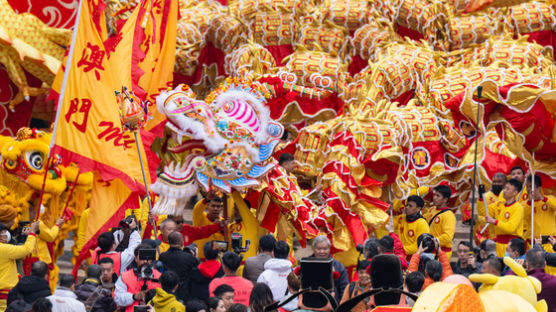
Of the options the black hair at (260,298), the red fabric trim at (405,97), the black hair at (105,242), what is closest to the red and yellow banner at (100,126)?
the black hair at (105,242)

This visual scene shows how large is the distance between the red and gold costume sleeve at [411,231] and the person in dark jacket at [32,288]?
11.8 feet

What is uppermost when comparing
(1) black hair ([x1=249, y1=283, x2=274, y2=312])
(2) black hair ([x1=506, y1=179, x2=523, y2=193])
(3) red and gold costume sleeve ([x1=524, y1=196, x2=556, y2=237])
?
(1) black hair ([x1=249, y1=283, x2=274, y2=312])

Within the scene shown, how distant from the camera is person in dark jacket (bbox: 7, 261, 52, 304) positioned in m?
7.30

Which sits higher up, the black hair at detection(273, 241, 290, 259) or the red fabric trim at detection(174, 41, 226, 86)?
the black hair at detection(273, 241, 290, 259)

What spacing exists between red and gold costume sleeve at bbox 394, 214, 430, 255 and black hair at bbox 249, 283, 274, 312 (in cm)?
347

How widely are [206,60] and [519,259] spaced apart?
327 inches

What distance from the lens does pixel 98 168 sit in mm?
9391

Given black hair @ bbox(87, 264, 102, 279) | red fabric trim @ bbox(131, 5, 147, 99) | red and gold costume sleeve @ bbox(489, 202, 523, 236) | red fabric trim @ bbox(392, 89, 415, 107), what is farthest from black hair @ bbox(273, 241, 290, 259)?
red fabric trim @ bbox(392, 89, 415, 107)

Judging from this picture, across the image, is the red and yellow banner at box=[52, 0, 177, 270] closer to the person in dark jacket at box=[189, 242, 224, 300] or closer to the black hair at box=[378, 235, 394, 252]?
the person in dark jacket at box=[189, 242, 224, 300]

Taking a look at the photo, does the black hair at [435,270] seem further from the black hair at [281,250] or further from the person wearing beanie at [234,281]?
the person wearing beanie at [234,281]

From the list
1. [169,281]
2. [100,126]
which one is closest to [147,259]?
[169,281]

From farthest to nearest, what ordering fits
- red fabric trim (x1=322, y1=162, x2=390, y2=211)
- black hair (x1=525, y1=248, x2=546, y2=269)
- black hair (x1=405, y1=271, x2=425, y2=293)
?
red fabric trim (x1=322, y1=162, x2=390, y2=211), black hair (x1=525, y1=248, x2=546, y2=269), black hair (x1=405, y1=271, x2=425, y2=293)

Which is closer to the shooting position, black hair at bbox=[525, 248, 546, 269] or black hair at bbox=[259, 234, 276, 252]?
black hair at bbox=[525, 248, 546, 269]

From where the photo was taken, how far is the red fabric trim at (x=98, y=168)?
30.5 feet
